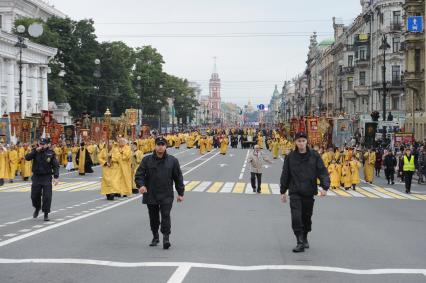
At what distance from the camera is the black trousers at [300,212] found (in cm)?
1031

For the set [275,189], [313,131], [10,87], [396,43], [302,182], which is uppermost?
[396,43]

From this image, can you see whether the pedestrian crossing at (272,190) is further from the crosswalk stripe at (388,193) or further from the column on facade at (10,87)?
the column on facade at (10,87)

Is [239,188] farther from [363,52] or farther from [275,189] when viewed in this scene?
[363,52]

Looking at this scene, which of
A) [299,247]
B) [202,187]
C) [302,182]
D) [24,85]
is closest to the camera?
[299,247]

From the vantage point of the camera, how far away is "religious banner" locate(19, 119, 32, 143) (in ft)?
121

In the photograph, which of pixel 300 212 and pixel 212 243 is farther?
pixel 212 243

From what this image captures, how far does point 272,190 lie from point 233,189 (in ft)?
4.46

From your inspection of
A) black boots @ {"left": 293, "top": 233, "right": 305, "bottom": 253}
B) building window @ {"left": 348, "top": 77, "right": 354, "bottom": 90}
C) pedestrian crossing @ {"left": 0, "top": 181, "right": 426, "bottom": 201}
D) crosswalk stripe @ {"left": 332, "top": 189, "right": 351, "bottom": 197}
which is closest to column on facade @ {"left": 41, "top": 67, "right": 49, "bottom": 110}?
building window @ {"left": 348, "top": 77, "right": 354, "bottom": 90}

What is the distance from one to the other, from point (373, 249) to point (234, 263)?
2.54m

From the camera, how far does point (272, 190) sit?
25406 mm

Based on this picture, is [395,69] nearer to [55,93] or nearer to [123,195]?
[55,93]

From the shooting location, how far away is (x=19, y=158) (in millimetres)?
29828

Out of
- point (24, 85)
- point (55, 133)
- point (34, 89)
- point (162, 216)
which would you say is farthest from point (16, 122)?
point (34, 89)

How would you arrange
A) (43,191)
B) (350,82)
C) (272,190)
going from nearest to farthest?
(43,191)
(272,190)
(350,82)
